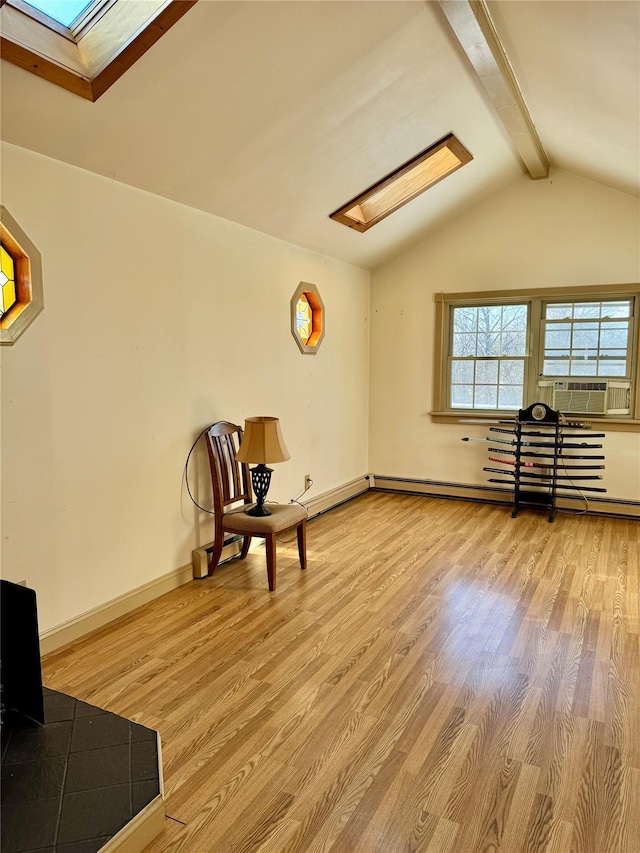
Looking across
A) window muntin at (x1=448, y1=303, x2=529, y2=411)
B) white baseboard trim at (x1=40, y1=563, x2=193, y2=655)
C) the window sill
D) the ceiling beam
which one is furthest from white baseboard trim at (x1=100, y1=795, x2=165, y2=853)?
window muntin at (x1=448, y1=303, x2=529, y2=411)

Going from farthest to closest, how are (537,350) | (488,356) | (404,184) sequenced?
(488,356) < (537,350) < (404,184)

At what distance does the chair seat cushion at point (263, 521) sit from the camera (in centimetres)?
348

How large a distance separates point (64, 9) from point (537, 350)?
462 centimetres

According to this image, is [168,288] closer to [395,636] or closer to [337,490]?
[395,636]

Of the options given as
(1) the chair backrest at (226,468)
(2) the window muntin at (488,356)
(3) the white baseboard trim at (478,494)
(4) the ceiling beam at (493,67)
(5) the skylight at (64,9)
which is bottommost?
(3) the white baseboard trim at (478,494)

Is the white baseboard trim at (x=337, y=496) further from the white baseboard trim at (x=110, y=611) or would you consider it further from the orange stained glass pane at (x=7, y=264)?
the orange stained glass pane at (x=7, y=264)

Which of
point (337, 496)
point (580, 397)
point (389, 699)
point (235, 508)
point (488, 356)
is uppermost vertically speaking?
point (488, 356)

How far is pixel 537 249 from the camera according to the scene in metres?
5.38

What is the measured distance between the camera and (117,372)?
308 centimetres

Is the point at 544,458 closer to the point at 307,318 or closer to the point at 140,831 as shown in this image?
the point at 307,318

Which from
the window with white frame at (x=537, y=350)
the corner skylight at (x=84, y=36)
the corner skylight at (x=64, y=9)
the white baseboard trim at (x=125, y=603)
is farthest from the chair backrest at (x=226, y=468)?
the window with white frame at (x=537, y=350)

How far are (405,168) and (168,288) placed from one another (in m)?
2.18

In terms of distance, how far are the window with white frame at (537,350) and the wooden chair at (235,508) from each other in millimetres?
2783

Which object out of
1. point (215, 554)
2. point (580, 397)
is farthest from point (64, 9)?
point (580, 397)
